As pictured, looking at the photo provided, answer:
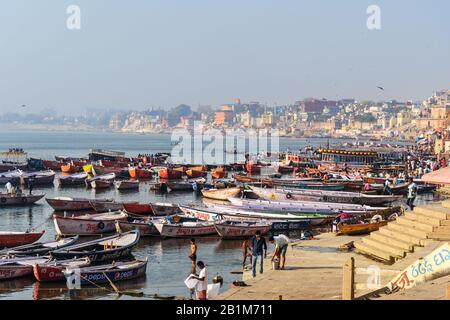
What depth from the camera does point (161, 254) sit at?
22.5m

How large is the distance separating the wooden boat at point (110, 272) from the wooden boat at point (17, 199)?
19145 millimetres

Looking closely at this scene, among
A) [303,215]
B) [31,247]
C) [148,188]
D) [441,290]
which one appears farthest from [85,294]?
[148,188]

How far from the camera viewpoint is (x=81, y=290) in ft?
55.0

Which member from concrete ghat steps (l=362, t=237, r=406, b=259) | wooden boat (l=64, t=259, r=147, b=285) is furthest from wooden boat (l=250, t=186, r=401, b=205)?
concrete ghat steps (l=362, t=237, r=406, b=259)

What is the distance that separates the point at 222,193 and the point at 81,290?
22.1 metres

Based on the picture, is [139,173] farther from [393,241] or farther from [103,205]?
[393,241]

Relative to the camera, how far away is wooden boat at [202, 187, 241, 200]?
3769 centimetres

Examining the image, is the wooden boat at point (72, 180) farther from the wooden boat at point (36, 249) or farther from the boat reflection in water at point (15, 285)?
the boat reflection in water at point (15, 285)

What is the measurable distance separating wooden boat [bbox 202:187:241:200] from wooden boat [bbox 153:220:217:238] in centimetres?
1197

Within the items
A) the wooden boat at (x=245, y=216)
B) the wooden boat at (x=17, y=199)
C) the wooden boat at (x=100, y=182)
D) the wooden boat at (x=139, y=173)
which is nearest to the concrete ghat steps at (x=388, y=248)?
the wooden boat at (x=245, y=216)

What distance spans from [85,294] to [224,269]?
4.69 m

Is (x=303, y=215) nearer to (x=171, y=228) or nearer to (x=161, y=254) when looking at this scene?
(x=171, y=228)

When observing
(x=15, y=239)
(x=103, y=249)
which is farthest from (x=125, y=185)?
(x=103, y=249)

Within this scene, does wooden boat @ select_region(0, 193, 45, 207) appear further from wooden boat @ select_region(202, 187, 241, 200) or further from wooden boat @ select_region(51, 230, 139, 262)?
wooden boat @ select_region(51, 230, 139, 262)
